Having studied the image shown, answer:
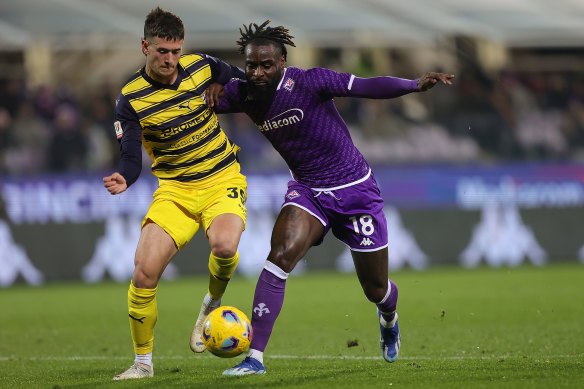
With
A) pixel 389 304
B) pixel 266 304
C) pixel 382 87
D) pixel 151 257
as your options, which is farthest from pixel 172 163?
pixel 389 304

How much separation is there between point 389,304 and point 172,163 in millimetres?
1948

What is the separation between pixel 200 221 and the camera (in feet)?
22.1

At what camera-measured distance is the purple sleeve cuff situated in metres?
6.13

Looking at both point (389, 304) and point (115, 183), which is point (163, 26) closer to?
point (115, 183)

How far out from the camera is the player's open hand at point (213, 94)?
6480mm

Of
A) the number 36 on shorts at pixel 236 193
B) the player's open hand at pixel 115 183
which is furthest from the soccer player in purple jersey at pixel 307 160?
the player's open hand at pixel 115 183

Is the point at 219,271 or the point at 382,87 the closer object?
the point at 382,87

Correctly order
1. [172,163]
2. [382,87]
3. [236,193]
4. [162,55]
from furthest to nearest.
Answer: [236,193]
[172,163]
[162,55]
[382,87]

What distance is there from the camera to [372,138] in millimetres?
16625

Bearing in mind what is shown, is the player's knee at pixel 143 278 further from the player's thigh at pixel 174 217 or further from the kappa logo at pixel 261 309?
the kappa logo at pixel 261 309

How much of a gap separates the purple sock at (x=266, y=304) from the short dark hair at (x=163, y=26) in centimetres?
176

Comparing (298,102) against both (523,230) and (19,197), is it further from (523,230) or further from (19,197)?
(523,230)

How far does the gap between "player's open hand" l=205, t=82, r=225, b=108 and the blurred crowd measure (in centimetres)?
929

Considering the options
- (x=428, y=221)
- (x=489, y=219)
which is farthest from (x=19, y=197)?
(x=489, y=219)
